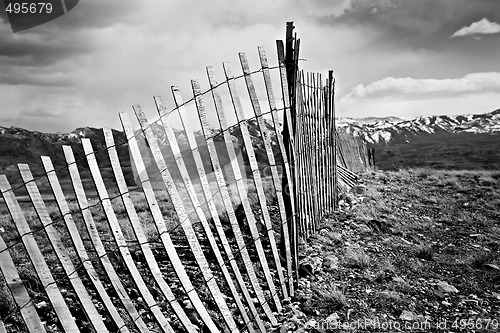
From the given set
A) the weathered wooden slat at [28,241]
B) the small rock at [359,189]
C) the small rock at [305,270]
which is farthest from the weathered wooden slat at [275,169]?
the small rock at [359,189]

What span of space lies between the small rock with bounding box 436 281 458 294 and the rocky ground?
0.02 metres

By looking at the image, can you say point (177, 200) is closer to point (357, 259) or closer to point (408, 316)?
point (408, 316)

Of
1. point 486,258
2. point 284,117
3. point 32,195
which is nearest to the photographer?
point 32,195

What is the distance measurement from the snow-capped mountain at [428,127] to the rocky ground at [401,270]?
150 metres

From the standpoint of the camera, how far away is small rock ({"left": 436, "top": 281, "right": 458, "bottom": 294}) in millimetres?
4129

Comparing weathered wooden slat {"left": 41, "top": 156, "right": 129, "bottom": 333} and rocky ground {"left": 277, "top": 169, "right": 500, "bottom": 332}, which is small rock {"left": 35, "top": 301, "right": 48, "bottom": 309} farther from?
rocky ground {"left": 277, "top": 169, "right": 500, "bottom": 332}

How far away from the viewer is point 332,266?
456cm

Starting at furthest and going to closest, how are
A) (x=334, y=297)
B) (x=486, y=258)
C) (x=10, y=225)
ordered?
(x=10, y=225) → (x=486, y=258) → (x=334, y=297)

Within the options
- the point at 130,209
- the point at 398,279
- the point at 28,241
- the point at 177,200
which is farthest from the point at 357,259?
the point at 28,241

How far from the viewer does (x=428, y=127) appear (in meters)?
180

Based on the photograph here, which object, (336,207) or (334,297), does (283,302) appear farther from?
(336,207)

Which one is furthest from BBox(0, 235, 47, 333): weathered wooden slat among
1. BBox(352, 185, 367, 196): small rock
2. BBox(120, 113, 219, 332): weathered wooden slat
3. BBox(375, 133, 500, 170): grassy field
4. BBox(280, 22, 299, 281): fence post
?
BBox(375, 133, 500, 170): grassy field

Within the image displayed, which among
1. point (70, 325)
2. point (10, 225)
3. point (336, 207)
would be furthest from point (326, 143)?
point (10, 225)

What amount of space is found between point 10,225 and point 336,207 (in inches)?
282
